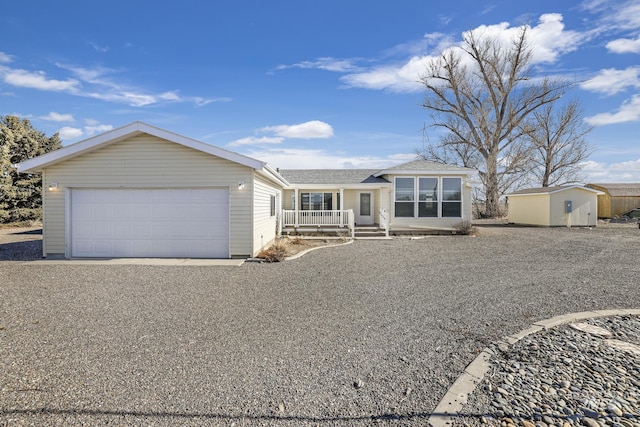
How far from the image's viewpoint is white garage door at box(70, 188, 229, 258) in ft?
30.8

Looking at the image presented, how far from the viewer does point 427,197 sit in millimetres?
16641

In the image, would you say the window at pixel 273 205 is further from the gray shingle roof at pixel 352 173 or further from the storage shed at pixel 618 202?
the storage shed at pixel 618 202

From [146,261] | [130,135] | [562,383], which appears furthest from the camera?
[130,135]

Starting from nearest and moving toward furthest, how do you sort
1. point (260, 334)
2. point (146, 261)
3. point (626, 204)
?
point (260, 334) → point (146, 261) → point (626, 204)

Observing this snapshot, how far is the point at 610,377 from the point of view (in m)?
2.81

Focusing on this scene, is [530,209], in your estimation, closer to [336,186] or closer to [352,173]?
[352,173]

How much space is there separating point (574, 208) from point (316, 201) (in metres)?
16.8

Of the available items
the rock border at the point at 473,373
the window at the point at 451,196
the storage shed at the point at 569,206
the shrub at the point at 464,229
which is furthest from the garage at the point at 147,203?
the storage shed at the point at 569,206

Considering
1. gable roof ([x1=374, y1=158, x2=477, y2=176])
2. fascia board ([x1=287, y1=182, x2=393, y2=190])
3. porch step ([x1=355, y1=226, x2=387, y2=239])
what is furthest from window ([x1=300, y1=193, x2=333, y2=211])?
gable roof ([x1=374, y1=158, x2=477, y2=176])

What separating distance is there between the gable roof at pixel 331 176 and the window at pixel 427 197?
1856 millimetres

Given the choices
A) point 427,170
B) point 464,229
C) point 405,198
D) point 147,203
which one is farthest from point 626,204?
point 147,203

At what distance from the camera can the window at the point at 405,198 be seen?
16.6m

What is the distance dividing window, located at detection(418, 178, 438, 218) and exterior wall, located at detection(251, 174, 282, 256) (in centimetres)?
791

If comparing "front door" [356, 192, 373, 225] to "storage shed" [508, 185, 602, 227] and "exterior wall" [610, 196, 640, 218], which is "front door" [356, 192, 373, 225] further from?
"exterior wall" [610, 196, 640, 218]
